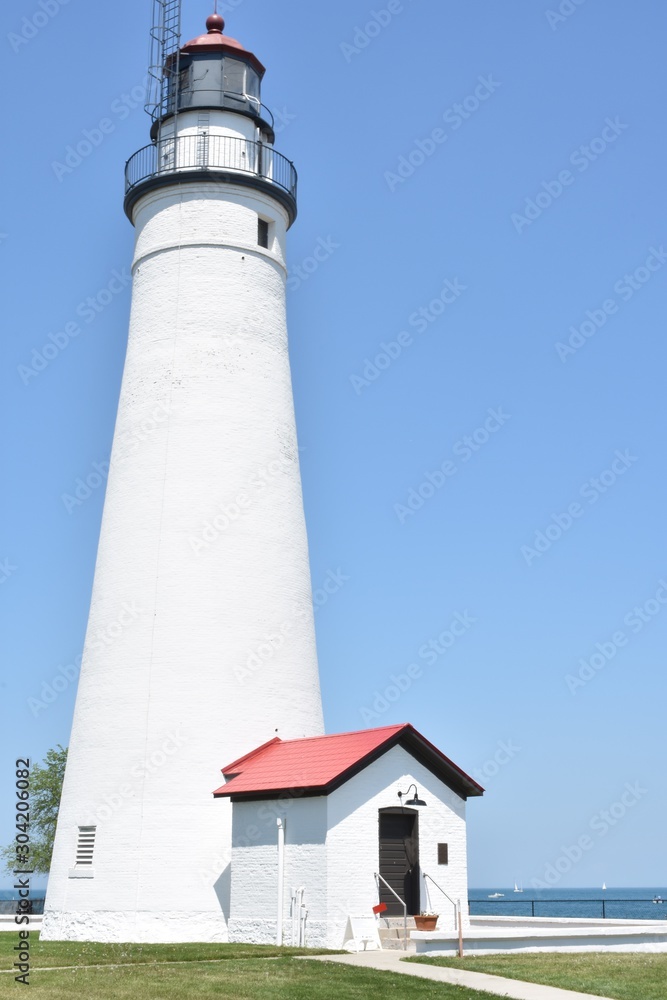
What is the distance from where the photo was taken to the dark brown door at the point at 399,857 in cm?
2058

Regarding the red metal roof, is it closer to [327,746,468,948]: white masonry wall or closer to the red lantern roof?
[327,746,468,948]: white masonry wall

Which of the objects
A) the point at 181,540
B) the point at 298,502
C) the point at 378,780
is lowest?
the point at 378,780

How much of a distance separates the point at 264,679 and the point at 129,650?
2.85 meters

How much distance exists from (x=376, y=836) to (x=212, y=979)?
5499 millimetres

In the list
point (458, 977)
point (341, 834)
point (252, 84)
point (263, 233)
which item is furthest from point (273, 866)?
point (252, 84)

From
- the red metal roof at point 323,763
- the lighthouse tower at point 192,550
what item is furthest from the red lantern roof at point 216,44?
the red metal roof at point 323,763

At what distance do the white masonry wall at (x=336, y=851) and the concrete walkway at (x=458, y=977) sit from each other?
1249mm

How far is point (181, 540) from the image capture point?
23.6 meters

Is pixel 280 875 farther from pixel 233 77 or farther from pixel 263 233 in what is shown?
pixel 233 77

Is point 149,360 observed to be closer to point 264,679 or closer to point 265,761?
point 264,679

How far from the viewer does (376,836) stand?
20281mm

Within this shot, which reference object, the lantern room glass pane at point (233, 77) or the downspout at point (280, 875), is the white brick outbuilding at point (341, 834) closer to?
the downspout at point (280, 875)

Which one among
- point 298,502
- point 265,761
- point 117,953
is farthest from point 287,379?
point 117,953

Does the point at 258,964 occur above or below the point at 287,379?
below
